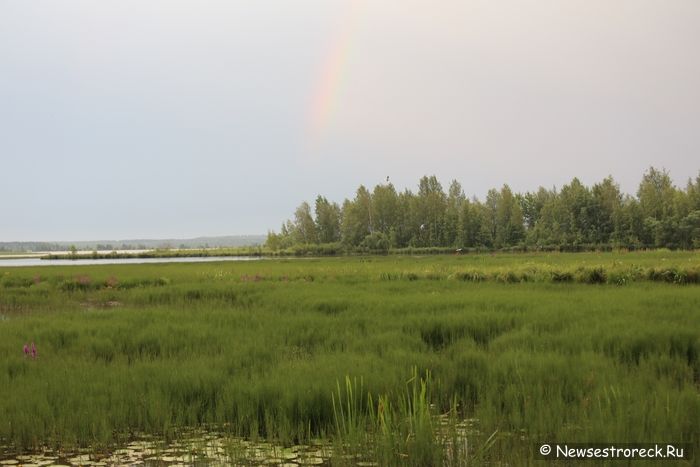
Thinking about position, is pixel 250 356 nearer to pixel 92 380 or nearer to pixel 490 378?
A: pixel 92 380

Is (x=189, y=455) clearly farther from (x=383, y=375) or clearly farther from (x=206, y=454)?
(x=383, y=375)

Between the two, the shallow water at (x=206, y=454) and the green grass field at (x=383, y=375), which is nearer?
the shallow water at (x=206, y=454)

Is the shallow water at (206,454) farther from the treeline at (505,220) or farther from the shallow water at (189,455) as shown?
the treeline at (505,220)

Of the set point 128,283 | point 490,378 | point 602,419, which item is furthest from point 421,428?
point 128,283

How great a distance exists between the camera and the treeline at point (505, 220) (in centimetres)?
7225

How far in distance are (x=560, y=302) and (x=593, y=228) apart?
74.1 m

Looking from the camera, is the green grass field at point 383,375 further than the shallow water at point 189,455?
Yes

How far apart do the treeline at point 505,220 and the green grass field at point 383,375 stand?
6236 centimetres

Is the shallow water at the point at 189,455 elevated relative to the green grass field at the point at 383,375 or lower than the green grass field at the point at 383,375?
lower

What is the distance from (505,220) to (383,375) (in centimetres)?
8839

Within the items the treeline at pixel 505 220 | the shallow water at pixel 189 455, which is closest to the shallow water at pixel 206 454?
the shallow water at pixel 189 455

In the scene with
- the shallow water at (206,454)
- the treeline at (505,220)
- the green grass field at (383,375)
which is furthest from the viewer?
the treeline at (505,220)

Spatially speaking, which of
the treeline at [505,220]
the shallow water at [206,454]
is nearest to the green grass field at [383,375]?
the shallow water at [206,454]

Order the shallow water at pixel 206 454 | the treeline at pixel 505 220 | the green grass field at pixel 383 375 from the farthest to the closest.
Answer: the treeline at pixel 505 220
the green grass field at pixel 383 375
the shallow water at pixel 206 454
